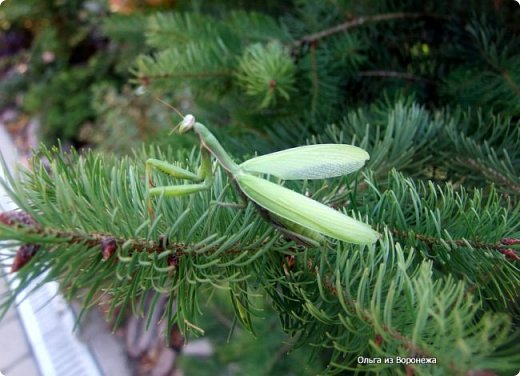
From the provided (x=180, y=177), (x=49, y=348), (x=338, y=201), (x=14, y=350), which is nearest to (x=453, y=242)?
(x=338, y=201)

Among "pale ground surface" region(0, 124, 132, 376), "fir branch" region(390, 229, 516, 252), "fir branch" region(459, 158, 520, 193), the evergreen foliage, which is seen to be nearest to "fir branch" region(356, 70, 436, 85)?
the evergreen foliage

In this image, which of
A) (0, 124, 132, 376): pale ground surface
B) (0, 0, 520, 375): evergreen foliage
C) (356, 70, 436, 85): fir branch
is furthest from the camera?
(0, 124, 132, 376): pale ground surface

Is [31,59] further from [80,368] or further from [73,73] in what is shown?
[80,368]

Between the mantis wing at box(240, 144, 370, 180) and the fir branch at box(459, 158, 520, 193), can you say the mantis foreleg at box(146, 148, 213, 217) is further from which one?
the fir branch at box(459, 158, 520, 193)

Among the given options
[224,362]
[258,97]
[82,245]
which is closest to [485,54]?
[258,97]

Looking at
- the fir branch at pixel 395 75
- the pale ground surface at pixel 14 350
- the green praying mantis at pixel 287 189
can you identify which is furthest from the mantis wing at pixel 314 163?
the pale ground surface at pixel 14 350
